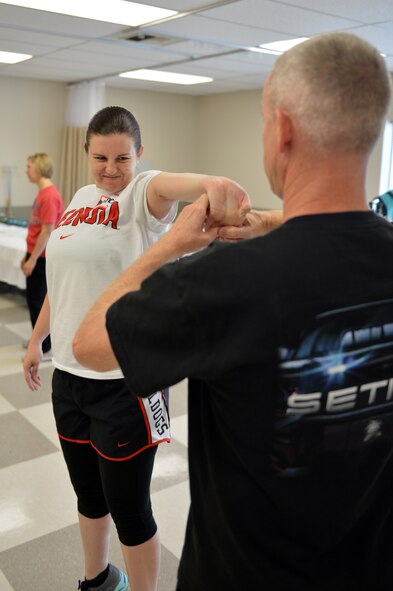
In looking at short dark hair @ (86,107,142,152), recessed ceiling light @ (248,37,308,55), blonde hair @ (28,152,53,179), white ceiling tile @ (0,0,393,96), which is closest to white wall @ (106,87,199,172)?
white ceiling tile @ (0,0,393,96)

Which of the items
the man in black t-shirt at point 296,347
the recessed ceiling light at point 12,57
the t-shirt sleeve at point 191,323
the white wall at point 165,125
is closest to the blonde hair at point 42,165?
the recessed ceiling light at point 12,57

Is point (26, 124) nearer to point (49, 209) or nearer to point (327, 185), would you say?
point (49, 209)

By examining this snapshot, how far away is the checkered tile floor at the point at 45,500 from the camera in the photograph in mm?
1898

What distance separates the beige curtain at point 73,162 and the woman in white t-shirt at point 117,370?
6.57 m

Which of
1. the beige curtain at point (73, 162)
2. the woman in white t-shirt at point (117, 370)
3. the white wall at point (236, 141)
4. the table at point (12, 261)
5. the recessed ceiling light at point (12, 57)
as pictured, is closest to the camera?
the woman in white t-shirt at point (117, 370)

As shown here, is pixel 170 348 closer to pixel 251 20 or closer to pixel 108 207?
pixel 108 207

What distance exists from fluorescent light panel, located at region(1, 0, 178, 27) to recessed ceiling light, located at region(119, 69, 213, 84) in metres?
2.60

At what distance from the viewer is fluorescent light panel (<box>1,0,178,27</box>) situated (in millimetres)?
3742

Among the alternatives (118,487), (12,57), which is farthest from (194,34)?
(118,487)

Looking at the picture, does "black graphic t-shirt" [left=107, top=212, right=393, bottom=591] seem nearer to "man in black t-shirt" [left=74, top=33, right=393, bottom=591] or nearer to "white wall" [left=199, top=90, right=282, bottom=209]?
"man in black t-shirt" [left=74, top=33, right=393, bottom=591]

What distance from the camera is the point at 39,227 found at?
156 inches

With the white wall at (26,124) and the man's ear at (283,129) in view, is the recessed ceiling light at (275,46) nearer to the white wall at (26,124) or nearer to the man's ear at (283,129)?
the white wall at (26,124)

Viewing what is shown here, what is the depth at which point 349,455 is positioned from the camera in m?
0.78

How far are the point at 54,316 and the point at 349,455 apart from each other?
962 millimetres
